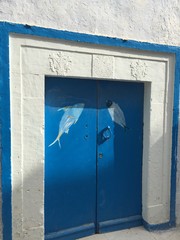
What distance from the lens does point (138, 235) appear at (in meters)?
3.21

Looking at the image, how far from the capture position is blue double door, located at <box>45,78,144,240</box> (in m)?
2.93

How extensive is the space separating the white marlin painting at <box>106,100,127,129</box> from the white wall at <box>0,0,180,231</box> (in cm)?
82

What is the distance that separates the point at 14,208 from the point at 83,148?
101cm

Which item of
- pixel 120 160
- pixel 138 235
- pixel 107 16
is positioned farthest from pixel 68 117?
pixel 138 235

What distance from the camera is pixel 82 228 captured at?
313 cm

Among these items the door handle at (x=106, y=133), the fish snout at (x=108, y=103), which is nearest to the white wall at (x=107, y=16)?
the fish snout at (x=108, y=103)

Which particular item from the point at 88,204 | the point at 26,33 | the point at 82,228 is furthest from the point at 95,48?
the point at 82,228

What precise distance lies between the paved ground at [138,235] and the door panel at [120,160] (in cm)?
8

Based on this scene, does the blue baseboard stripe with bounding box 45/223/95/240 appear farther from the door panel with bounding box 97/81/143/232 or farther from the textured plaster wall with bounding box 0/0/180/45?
the textured plaster wall with bounding box 0/0/180/45

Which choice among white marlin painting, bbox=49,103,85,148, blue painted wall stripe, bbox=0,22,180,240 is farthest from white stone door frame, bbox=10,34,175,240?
white marlin painting, bbox=49,103,85,148

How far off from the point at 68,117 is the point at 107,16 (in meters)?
1.23

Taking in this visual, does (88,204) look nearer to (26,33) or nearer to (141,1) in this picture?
(26,33)

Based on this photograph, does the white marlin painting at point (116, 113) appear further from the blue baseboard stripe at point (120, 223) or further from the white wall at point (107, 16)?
the blue baseboard stripe at point (120, 223)

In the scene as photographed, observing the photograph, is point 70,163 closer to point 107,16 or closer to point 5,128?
point 5,128
